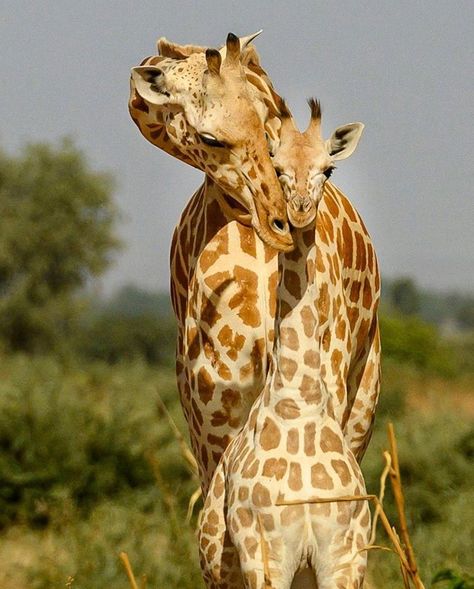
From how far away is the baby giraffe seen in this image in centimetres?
335

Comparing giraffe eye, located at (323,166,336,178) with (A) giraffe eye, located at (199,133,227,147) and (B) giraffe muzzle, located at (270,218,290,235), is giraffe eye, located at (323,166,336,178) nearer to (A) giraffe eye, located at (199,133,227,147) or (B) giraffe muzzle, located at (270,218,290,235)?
(B) giraffe muzzle, located at (270,218,290,235)

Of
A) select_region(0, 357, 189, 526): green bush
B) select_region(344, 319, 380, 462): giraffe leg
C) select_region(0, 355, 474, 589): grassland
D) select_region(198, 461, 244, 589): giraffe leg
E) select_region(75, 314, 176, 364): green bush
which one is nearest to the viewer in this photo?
select_region(198, 461, 244, 589): giraffe leg

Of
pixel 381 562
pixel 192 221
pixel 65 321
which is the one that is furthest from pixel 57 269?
pixel 192 221

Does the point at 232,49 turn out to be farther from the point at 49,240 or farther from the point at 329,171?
the point at 49,240

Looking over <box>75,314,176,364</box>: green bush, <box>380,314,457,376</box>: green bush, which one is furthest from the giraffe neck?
<box>75,314,176,364</box>: green bush

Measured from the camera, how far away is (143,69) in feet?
13.3

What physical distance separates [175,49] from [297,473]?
176 centimetres

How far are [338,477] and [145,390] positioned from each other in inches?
462

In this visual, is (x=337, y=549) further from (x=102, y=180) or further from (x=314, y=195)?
(x=102, y=180)

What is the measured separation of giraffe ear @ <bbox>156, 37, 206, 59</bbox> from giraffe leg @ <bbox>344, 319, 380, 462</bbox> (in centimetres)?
126

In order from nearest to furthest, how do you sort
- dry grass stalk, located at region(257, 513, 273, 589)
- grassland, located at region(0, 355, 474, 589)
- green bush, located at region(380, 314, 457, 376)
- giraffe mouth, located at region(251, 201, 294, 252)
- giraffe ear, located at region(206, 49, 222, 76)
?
dry grass stalk, located at region(257, 513, 273, 589) < giraffe mouth, located at region(251, 201, 294, 252) < giraffe ear, located at region(206, 49, 222, 76) < grassland, located at region(0, 355, 474, 589) < green bush, located at region(380, 314, 457, 376)

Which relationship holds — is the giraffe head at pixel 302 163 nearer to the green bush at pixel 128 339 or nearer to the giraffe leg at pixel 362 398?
the giraffe leg at pixel 362 398

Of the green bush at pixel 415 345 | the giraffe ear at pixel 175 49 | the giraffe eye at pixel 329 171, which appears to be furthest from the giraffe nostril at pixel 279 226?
the green bush at pixel 415 345

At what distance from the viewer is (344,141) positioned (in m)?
3.55
